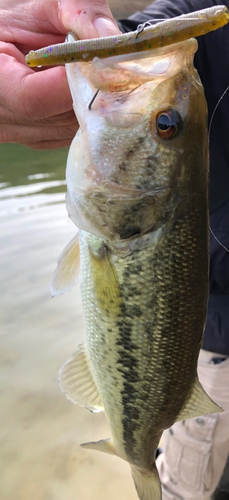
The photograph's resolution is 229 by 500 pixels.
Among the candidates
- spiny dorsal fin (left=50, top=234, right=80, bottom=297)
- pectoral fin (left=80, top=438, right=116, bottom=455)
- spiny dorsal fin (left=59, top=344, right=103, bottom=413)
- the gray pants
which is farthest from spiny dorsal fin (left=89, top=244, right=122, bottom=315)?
the gray pants

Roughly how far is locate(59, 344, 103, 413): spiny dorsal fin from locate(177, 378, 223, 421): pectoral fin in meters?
0.29

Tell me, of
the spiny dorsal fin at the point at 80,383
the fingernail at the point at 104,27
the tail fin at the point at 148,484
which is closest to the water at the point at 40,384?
the tail fin at the point at 148,484

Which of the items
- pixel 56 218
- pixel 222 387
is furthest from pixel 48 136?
pixel 56 218

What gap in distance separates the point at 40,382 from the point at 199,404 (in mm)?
2393

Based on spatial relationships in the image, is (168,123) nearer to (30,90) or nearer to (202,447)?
(30,90)

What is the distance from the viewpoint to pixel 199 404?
124cm

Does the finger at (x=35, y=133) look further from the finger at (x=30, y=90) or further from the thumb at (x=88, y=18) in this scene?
the thumb at (x=88, y=18)

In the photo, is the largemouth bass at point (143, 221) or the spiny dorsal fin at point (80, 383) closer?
the largemouth bass at point (143, 221)

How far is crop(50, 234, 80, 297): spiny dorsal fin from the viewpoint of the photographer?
122 cm

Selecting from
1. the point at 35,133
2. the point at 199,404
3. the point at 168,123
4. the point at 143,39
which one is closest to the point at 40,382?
the point at 199,404

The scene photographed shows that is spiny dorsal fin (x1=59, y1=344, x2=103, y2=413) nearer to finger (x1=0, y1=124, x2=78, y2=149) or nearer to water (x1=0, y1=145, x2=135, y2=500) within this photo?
finger (x1=0, y1=124, x2=78, y2=149)

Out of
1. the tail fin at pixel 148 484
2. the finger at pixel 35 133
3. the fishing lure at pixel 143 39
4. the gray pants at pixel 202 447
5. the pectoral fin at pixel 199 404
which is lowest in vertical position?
the gray pants at pixel 202 447

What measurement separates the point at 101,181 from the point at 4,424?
2.53 m

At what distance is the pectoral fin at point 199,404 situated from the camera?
1.23 meters
